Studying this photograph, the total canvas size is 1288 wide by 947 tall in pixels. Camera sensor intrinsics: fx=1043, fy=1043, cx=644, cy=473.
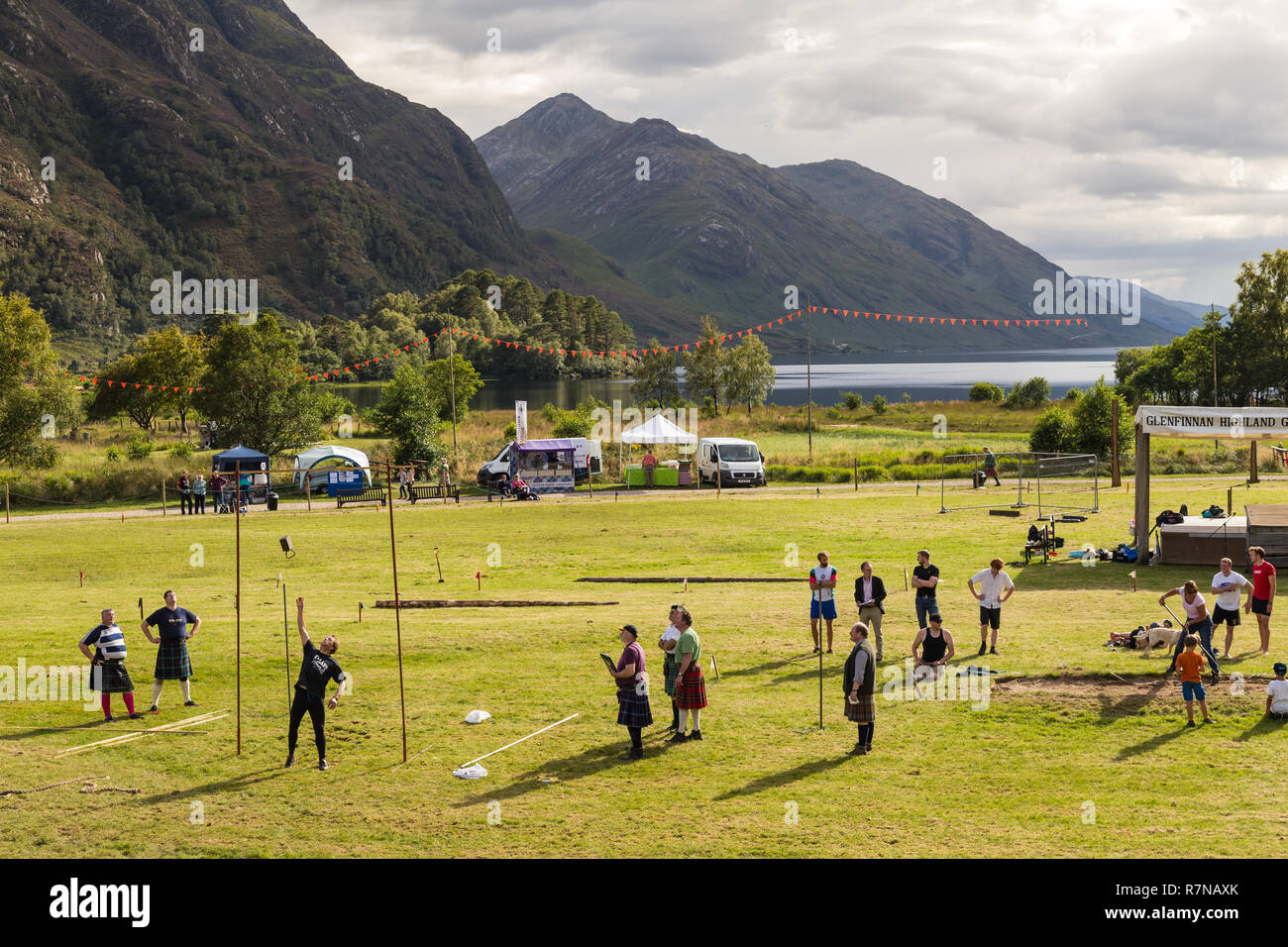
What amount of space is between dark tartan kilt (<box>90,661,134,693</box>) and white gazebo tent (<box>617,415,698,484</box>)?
130 feet

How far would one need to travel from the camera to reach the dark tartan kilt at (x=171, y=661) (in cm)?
1709

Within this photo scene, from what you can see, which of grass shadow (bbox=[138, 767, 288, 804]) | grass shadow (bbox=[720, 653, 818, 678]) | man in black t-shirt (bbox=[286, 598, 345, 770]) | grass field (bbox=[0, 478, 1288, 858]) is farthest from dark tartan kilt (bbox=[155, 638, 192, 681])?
grass shadow (bbox=[720, 653, 818, 678])

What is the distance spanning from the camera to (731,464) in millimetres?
52000

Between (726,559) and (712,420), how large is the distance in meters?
52.2

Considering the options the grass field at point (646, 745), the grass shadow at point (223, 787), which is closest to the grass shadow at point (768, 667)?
the grass field at point (646, 745)

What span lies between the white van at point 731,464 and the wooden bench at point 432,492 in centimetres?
1267

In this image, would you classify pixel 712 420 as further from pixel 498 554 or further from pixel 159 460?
pixel 498 554

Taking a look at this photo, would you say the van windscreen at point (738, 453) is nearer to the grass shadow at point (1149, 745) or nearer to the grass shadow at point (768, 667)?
the grass shadow at point (768, 667)

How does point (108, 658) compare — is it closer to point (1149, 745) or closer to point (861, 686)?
point (861, 686)

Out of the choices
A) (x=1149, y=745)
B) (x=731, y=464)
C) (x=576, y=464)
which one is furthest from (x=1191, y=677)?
(x=576, y=464)

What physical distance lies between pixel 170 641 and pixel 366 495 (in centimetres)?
3252

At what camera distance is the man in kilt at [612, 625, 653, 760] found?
47.9 feet

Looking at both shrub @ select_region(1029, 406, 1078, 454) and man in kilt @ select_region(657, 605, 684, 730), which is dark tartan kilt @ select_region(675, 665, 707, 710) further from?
shrub @ select_region(1029, 406, 1078, 454)

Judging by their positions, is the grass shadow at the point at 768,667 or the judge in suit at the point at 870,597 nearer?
the judge in suit at the point at 870,597
